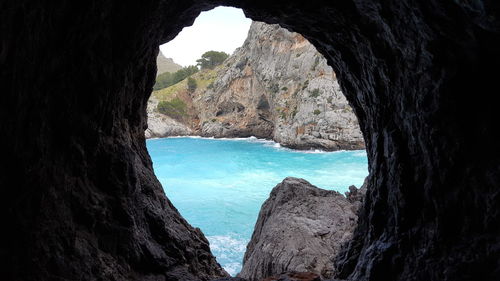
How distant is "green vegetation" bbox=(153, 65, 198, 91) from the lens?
76425 mm

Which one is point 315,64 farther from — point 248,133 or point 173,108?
point 173,108

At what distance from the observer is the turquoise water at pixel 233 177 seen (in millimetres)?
19875

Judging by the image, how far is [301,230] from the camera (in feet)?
28.1

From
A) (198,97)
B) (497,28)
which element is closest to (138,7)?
(497,28)

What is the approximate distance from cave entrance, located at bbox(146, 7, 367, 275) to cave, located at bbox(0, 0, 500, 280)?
11222 millimetres

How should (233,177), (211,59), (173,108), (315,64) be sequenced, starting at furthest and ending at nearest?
1. (211,59)
2. (173,108)
3. (315,64)
4. (233,177)

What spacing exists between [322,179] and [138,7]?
25060 mm

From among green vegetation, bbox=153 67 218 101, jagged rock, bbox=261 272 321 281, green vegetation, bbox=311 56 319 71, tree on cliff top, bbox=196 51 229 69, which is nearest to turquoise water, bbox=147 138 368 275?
jagged rock, bbox=261 272 321 281

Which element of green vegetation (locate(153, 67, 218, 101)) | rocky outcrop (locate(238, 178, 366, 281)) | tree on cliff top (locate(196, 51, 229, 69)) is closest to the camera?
rocky outcrop (locate(238, 178, 366, 281))

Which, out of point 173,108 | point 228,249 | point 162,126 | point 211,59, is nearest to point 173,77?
point 211,59

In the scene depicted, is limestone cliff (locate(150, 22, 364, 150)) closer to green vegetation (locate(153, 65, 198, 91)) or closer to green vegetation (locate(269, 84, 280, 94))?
green vegetation (locate(269, 84, 280, 94))

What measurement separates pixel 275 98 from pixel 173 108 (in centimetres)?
1971

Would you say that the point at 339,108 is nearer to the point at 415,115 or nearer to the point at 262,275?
the point at 262,275

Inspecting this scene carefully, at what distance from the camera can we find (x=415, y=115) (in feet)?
10.9
